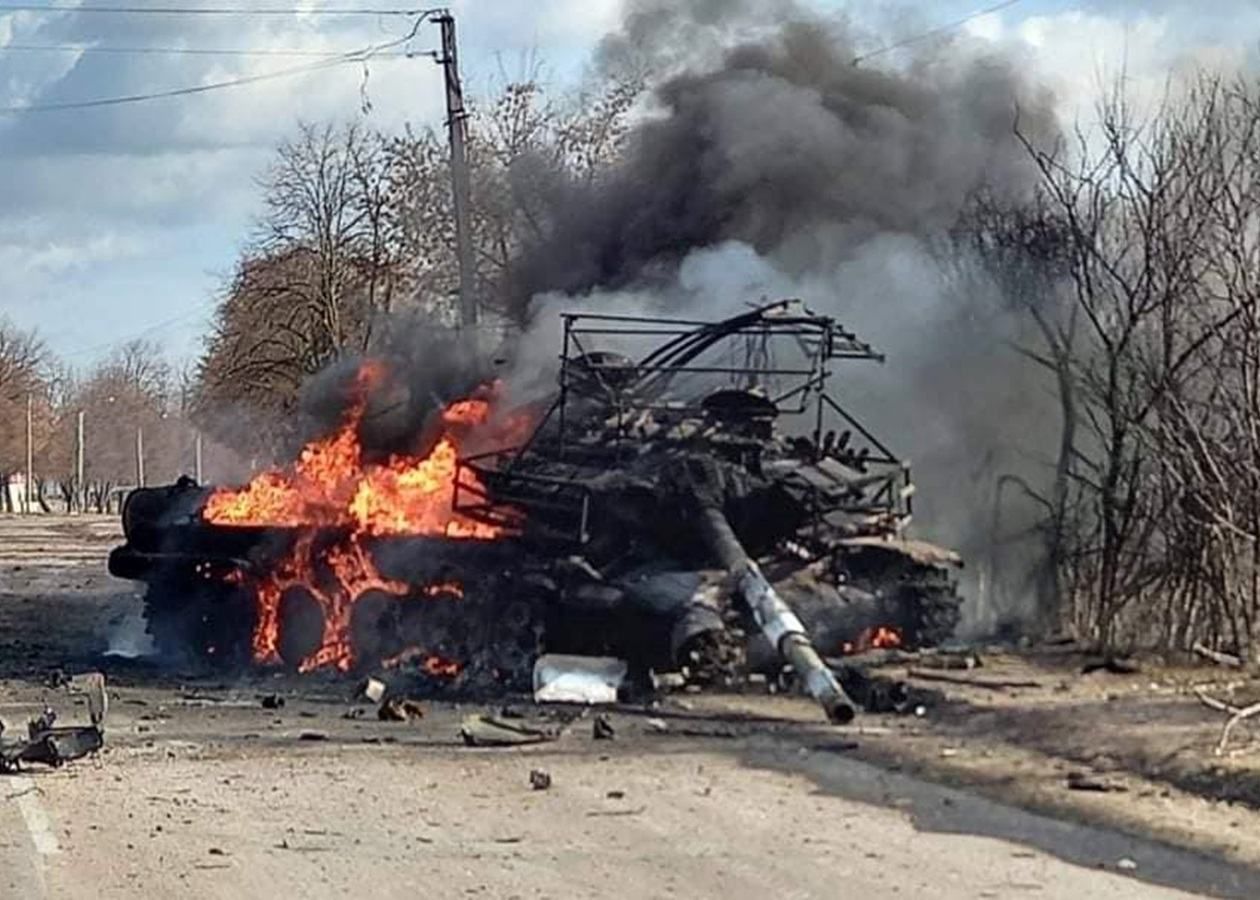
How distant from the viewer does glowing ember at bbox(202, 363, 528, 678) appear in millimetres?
21047

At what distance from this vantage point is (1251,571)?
57.1 ft

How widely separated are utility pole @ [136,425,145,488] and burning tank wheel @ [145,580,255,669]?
84508 millimetres

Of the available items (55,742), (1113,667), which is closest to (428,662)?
(55,742)

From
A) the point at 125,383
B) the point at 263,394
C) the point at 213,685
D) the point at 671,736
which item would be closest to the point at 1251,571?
the point at 671,736

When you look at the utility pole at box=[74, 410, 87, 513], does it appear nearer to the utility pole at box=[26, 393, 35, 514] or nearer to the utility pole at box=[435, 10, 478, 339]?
the utility pole at box=[26, 393, 35, 514]

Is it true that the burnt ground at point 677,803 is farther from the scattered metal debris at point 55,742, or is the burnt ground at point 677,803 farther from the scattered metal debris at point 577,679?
the scattered metal debris at point 577,679

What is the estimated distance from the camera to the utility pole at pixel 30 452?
329ft

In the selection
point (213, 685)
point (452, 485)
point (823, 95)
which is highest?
point (823, 95)

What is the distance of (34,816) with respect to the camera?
1188 centimetres

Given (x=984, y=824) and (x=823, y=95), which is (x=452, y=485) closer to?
(x=984, y=824)

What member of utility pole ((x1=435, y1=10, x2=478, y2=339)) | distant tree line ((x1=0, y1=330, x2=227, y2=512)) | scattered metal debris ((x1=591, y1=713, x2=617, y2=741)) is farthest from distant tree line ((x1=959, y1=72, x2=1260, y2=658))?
distant tree line ((x1=0, y1=330, x2=227, y2=512))

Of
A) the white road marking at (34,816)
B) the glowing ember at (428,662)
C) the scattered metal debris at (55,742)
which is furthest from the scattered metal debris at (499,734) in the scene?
the glowing ember at (428,662)

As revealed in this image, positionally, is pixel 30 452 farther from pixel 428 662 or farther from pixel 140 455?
pixel 428 662

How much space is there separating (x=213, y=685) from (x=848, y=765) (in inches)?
363
